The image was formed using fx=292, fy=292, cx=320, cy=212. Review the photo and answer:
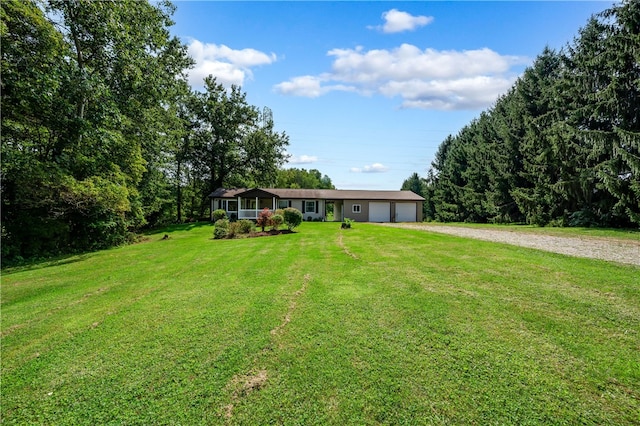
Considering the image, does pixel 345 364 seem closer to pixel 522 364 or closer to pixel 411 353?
pixel 411 353

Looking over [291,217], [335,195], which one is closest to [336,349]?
[291,217]

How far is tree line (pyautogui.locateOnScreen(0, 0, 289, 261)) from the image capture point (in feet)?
34.3

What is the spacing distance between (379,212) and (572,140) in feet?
49.8

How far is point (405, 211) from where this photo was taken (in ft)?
95.9

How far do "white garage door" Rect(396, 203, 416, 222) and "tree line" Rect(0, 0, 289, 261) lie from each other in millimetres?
20976

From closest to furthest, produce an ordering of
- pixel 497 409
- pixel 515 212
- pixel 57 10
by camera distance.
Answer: pixel 497 409 < pixel 57 10 < pixel 515 212

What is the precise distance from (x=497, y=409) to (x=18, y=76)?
15533 mm

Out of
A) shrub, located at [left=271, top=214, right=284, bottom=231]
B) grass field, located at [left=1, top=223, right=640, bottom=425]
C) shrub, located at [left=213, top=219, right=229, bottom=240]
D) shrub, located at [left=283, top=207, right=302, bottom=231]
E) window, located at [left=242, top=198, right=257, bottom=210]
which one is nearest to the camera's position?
grass field, located at [left=1, top=223, right=640, bottom=425]

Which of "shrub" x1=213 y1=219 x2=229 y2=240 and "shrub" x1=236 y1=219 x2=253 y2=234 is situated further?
"shrub" x1=236 y1=219 x2=253 y2=234

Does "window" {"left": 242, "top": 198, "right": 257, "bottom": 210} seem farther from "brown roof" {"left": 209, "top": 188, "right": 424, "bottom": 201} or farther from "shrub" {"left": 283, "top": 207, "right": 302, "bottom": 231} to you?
"shrub" {"left": 283, "top": 207, "right": 302, "bottom": 231}

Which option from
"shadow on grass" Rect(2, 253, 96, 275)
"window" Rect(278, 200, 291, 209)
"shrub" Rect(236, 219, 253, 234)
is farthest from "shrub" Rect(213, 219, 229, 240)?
"window" Rect(278, 200, 291, 209)

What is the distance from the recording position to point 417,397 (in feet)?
8.88

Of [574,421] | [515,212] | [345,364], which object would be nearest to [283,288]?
[345,364]

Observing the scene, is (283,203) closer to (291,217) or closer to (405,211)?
(405,211)
